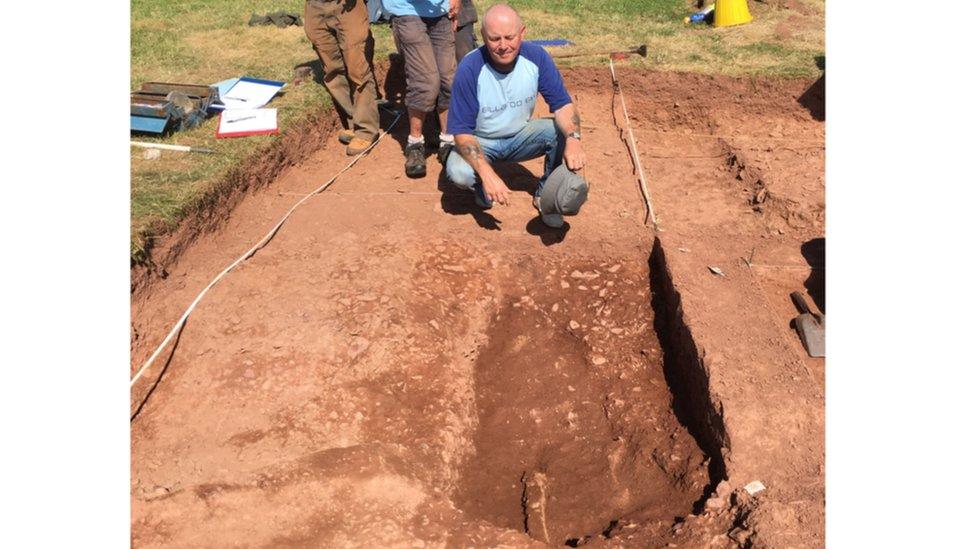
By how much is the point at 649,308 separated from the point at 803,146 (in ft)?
9.96

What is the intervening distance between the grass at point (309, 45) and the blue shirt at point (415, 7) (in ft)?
4.59

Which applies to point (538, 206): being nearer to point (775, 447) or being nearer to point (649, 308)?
point (649, 308)

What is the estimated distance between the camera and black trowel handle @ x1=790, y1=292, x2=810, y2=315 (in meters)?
5.00

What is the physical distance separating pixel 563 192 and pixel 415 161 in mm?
1650

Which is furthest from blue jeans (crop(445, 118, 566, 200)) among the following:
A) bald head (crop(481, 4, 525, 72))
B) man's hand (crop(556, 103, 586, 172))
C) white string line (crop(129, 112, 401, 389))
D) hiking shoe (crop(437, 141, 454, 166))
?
white string line (crop(129, 112, 401, 389))

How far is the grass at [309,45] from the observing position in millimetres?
6778

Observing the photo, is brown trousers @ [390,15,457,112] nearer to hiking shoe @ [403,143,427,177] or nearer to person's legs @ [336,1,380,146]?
hiking shoe @ [403,143,427,177]

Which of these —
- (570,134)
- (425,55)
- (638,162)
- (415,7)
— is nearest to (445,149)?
(425,55)

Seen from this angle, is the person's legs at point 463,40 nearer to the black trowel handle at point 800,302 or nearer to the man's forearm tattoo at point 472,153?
the man's forearm tattoo at point 472,153

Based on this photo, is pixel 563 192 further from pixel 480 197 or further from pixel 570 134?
pixel 480 197

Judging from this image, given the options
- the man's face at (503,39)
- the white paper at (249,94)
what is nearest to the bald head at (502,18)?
the man's face at (503,39)

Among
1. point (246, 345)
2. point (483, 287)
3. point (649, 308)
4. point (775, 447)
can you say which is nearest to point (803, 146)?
point (649, 308)

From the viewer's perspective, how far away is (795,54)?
8.45 m

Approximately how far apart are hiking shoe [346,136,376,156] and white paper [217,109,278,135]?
0.65m
